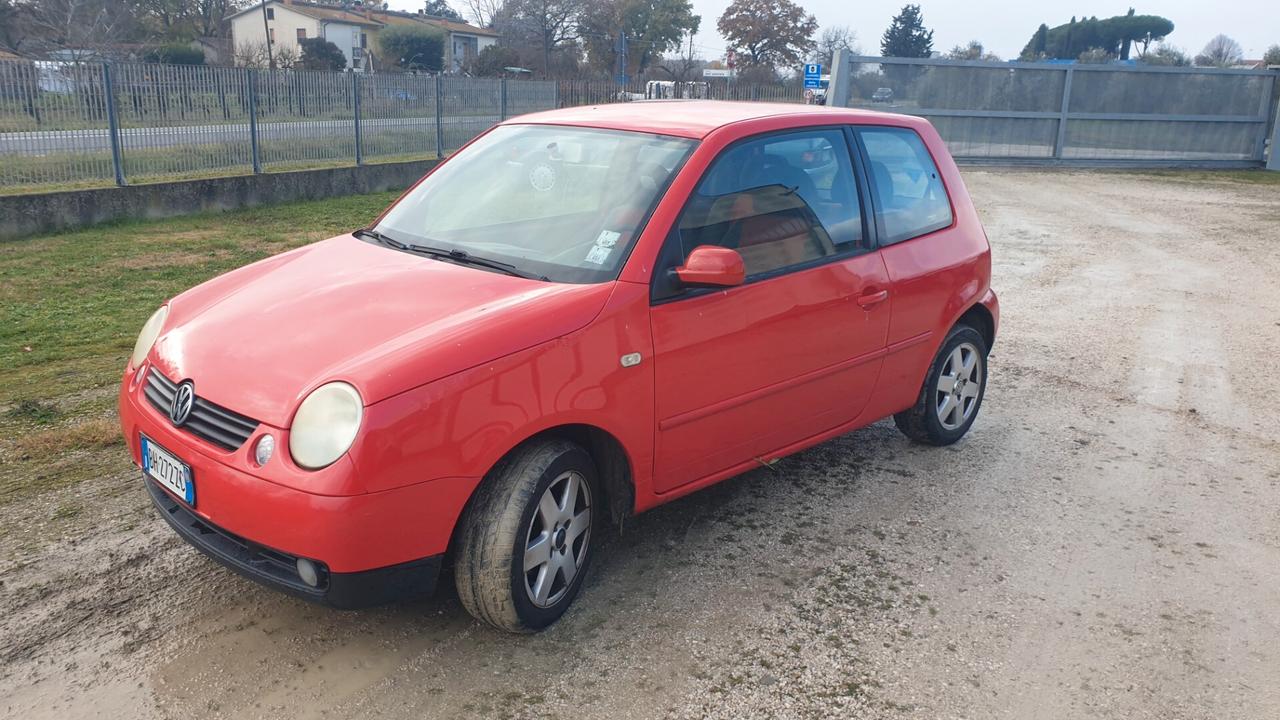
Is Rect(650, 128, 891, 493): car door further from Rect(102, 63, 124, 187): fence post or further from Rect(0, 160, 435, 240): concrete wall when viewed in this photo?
Rect(102, 63, 124, 187): fence post

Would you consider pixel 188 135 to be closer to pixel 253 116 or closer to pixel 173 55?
pixel 253 116

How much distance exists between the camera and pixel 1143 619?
3676 mm

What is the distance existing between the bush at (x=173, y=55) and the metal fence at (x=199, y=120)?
31.6 meters

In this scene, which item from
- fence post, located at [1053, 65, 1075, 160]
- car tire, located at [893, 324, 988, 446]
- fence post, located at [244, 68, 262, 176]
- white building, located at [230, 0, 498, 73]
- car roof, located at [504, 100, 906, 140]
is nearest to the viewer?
car roof, located at [504, 100, 906, 140]

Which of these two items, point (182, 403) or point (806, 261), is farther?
point (806, 261)

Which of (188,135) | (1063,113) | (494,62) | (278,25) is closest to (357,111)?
(188,135)

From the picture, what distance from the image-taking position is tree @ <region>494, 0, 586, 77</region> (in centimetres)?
6719

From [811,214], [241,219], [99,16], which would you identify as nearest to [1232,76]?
[241,219]

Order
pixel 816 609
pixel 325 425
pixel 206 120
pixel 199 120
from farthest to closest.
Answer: pixel 206 120 < pixel 199 120 < pixel 816 609 < pixel 325 425

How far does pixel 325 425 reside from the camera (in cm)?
287

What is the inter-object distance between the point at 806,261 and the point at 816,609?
1.44 metres

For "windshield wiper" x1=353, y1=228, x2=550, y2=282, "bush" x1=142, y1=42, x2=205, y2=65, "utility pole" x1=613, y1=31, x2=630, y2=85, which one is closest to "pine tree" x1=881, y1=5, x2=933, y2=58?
"utility pole" x1=613, y1=31, x2=630, y2=85

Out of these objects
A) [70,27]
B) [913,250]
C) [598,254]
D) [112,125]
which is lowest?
[913,250]

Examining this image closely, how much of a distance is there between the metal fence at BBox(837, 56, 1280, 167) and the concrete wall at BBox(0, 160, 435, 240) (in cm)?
1200
